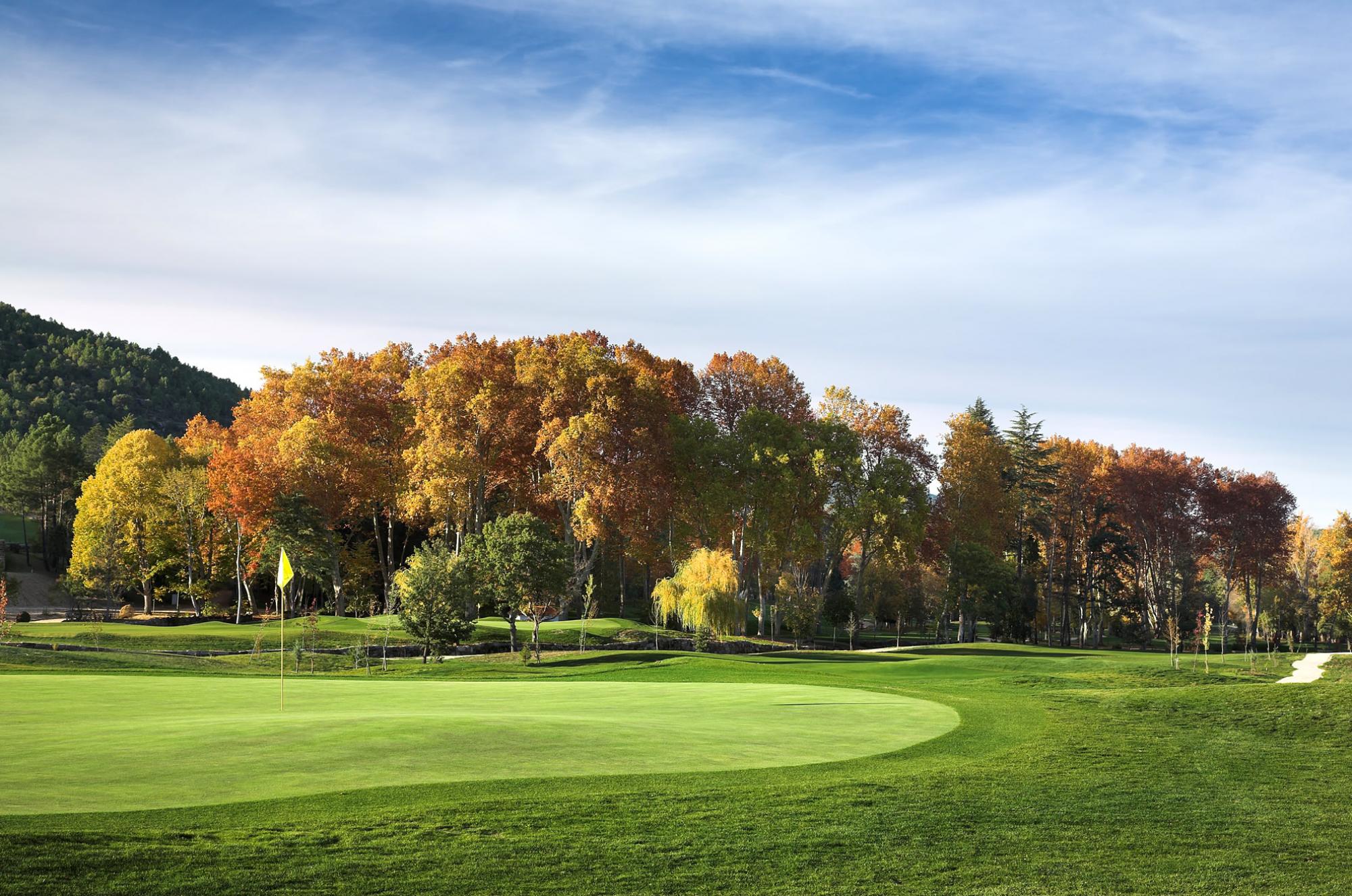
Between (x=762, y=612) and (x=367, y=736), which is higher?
(x=367, y=736)

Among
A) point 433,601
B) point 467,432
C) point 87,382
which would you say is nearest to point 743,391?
point 467,432

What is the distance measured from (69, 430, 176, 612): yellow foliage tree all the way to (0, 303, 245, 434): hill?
68.9 m

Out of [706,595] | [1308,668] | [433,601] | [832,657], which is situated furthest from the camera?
[832,657]

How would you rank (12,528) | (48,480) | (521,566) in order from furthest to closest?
(12,528), (48,480), (521,566)

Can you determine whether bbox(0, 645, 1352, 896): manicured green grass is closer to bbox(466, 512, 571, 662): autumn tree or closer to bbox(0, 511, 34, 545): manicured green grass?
bbox(466, 512, 571, 662): autumn tree

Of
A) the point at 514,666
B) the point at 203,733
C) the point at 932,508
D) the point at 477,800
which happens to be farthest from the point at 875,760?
the point at 932,508

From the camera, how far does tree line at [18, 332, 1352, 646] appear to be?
5491 centimetres

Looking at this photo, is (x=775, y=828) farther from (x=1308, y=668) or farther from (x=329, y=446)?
(x=329, y=446)

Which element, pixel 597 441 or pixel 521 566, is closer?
pixel 521 566

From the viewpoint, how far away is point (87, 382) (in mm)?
144500

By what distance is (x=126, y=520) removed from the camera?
214 ft

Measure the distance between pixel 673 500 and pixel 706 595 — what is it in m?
12.8

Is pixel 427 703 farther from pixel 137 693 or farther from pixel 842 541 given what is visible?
pixel 842 541

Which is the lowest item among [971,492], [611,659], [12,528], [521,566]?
[611,659]
